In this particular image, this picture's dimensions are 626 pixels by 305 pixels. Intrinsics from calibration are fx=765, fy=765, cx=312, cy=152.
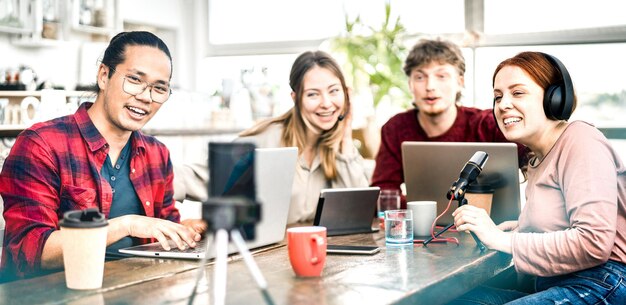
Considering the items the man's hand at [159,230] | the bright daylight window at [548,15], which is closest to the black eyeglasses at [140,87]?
the man's hand at [159,230]

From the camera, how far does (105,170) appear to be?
1889 millimetres

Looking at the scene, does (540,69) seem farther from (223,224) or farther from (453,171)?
(223,224)

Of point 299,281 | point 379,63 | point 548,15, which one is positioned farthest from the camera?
point 379,63

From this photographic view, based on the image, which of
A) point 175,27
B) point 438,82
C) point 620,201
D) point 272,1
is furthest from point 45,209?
point 272,1

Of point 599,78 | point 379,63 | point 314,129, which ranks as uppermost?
point 379,63

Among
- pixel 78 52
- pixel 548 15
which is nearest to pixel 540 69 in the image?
pixel 548 15

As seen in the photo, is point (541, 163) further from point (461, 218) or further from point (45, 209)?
point (45, 209)

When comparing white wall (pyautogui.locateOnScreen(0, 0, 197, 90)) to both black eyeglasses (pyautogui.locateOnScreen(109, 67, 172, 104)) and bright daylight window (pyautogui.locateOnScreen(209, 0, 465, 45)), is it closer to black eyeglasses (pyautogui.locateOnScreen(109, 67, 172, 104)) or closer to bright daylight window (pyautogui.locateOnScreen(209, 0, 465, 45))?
bright daylight window (pyautogui.locateOnScreen(209, 0, 465, 45))

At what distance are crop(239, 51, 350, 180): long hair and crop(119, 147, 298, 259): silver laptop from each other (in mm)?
670

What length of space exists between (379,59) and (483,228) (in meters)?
3.33

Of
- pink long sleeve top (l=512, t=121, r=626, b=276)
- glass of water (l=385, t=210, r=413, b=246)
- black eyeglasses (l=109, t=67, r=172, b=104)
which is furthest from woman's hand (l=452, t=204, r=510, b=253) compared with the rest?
black eyeglasses (l=109, t=67, r=172, b=104)

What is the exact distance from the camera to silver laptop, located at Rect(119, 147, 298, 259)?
1.57 m

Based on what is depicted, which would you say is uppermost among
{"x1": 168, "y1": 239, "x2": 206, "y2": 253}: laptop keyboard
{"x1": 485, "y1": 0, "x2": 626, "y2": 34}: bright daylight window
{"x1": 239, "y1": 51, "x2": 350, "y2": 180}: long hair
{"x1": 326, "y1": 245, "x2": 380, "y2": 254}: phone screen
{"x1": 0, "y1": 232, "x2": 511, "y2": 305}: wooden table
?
{"x1": 485, "y1": 0, "x2": 626, "y2": 34}: bright daylight window

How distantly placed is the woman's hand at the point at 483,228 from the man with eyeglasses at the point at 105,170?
0.59 m
